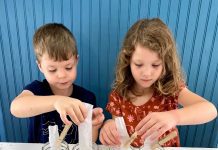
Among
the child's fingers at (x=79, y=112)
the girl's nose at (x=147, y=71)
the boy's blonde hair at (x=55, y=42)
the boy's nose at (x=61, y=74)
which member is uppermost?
the boy's blonde hair at (x=55, y=42)

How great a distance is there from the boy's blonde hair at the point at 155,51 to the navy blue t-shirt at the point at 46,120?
0.43 feet

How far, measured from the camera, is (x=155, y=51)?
87 cm

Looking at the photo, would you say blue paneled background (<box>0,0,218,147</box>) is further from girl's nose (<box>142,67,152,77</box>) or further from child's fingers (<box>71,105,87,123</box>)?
child's fingers (<box>71,105,87,123</box>)

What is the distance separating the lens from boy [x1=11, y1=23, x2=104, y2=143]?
78cm

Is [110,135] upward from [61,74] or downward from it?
downward

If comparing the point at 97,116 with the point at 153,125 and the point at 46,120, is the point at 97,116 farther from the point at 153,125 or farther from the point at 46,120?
the point at 46,120

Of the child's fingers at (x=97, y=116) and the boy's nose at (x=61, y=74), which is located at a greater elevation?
the boy's nose at (x=61, y=74)

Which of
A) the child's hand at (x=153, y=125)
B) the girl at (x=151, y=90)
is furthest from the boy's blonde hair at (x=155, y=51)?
the child's hand at (x=153, y=125)

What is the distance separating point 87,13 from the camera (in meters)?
1.01

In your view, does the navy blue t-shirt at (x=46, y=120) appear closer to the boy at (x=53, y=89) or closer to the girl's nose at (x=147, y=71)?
the boy at (x=53, y=89)

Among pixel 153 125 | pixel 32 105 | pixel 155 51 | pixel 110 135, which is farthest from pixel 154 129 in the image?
pixel 32 105

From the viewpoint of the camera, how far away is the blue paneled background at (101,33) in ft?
3.26

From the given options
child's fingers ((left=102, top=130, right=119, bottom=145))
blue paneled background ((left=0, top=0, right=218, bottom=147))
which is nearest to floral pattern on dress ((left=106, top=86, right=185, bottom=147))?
blue paneled background ((left=0, top=0, right=218, bottom=147))

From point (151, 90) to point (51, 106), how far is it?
389mm
